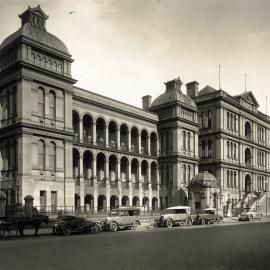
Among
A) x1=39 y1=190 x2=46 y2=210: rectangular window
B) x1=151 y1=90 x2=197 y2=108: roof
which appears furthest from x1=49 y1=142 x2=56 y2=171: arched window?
x1=151 y1=90 x2=197 y2=108: roof

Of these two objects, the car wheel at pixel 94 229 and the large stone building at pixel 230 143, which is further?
the large stone building at pixel 230 143

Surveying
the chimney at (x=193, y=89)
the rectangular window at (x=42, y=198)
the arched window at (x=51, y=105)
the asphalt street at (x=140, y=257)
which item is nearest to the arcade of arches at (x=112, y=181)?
the rectangular window at (x=42, y=198)

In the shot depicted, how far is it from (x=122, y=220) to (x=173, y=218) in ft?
21.6

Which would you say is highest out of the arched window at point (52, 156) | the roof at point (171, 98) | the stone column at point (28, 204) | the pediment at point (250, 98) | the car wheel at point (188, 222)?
the pediment at point (250, 98)

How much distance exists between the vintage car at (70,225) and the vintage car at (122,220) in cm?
313

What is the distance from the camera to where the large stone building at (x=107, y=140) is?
4069cm

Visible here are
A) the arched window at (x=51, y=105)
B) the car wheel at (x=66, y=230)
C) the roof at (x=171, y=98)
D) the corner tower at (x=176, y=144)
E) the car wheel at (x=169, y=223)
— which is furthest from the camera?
the roof at (x=171, y=98)

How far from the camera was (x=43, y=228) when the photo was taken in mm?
35125

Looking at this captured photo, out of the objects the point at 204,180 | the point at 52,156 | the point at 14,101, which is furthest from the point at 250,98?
the point at 14,101

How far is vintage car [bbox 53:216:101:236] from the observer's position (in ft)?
94.1

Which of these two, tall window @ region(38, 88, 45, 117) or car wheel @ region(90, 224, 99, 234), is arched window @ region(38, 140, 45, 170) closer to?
tall window @ region(38, 88, 45, 117)

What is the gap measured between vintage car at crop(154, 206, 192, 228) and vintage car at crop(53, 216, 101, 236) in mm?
9685

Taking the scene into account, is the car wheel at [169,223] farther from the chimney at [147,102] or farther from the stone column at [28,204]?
the chimney at [147,102]

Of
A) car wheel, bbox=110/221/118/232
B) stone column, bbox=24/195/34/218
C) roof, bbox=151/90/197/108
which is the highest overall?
roof, bbox=151/90/197/108
